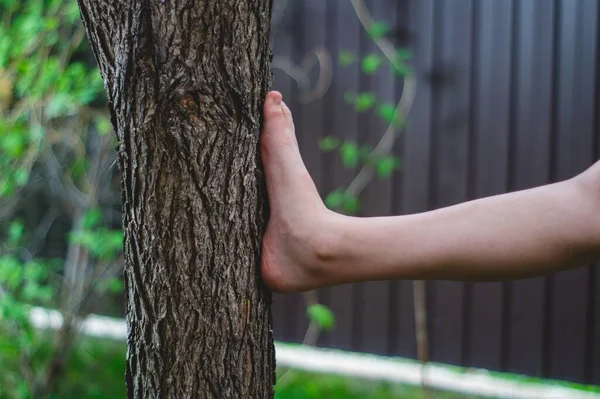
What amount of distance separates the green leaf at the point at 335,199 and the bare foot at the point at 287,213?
6.56ft

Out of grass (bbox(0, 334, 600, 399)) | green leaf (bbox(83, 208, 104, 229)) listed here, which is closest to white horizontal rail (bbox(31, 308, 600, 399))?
grass (bbox(0, 334, 600, 399))

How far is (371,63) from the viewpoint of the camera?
10.1 ft

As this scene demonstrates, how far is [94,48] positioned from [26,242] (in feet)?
10.5

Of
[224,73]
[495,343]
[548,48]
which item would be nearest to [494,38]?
[548,48]

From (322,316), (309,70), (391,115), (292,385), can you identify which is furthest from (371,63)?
(292,385)

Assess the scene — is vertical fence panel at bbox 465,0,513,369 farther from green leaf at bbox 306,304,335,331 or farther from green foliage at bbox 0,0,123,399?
green foliage at bbox 0,0,123,399

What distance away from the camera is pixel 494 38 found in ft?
9.67

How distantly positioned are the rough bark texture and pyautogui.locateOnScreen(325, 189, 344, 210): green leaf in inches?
81.2

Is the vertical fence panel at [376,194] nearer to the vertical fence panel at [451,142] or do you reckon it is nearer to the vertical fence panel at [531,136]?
the vertical fence panel at [451,142]

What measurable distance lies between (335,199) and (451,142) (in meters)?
0.62

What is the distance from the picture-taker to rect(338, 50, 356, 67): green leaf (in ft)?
10.4

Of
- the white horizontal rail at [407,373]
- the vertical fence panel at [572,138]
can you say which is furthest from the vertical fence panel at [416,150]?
the vertical fence panel at [572,138]

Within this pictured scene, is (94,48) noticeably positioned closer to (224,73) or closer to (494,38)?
(224,73)

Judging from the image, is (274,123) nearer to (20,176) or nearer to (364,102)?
(20,176)
